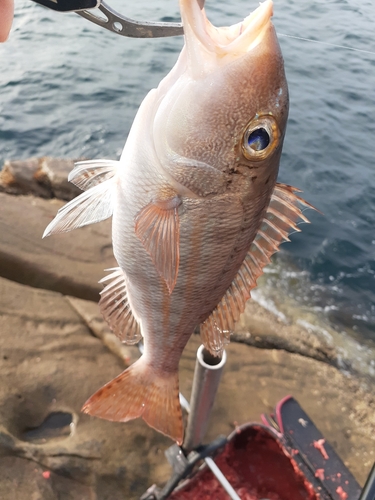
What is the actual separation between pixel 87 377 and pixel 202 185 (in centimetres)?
231

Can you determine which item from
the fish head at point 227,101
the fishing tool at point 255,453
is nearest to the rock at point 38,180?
the fishing tool at point 255,453

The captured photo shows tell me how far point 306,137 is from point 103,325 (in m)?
5.86

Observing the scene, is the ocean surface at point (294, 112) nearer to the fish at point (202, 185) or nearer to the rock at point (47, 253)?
the rock at point (47, 253)

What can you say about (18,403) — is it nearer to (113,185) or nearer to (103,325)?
(103,325)

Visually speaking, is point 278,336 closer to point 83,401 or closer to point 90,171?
point 83,401

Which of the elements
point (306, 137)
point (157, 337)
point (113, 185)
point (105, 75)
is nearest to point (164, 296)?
point (157, 337)

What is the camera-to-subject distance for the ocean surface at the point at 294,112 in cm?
563

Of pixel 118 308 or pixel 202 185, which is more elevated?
pixel 202 185

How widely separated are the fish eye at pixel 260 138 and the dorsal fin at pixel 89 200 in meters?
0.53

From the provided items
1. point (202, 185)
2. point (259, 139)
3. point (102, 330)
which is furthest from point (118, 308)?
point (102, 330)

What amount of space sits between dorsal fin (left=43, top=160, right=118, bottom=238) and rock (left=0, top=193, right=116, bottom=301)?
2.60 m

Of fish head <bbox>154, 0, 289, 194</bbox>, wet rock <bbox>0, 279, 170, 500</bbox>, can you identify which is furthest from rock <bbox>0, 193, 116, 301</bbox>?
fish head <bbox>154, 0, 289, 194</bbox>

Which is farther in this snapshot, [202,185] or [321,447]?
[321,447]

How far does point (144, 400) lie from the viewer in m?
1.84
